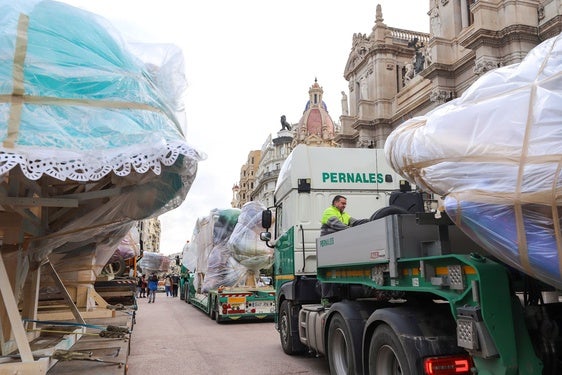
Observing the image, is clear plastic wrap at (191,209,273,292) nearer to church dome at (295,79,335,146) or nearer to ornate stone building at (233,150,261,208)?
church dome at (295,79,335,146)

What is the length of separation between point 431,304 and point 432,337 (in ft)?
2.16

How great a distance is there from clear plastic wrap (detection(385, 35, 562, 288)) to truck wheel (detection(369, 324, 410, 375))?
4.69 feet

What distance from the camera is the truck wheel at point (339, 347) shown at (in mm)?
5262

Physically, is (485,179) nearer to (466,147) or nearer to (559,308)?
(466,147)

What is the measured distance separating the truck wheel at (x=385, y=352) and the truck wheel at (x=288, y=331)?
3647 mm

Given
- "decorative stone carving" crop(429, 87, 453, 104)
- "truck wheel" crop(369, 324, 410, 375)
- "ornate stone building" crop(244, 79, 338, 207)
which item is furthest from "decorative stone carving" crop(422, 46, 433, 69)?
"ornate stone building" crop(244, 79, 338, 207)

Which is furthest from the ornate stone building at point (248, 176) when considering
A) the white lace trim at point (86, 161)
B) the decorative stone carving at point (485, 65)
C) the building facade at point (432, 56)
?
the white lace trim at point (86, 161)

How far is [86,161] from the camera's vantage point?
344 centimetres

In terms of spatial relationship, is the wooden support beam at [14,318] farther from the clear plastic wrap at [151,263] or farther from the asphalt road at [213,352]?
the clear plastic wrap at [151,263]

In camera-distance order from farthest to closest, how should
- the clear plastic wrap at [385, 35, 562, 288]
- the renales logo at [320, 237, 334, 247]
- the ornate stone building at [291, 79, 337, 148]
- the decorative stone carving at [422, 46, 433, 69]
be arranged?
the ornate stone building at [291, 79, 337, 148], the decorative stone carving at [422, 46, 433, 69], the renales logo at [320, 237, 334, 247], the clear plastic wrap at [385, 35, 562, 288]

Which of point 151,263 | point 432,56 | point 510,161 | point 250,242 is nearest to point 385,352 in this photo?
point 510,161

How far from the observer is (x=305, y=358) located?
8.29 meters

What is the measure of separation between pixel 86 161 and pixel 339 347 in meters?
3.96

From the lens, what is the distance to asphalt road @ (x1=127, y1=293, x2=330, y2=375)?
771 centimetres
